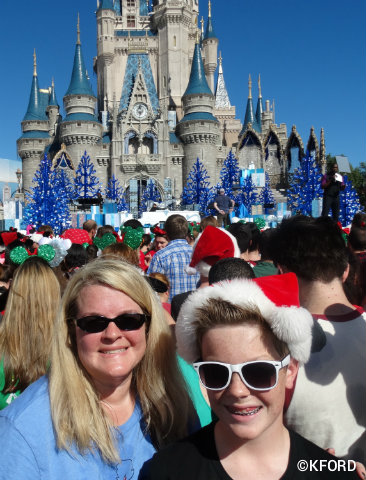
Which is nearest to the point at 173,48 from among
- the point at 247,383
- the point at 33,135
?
the point at 33,135

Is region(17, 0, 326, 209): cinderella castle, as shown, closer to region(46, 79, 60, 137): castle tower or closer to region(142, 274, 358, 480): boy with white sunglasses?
region(46, 79, 60, 137): castle tower

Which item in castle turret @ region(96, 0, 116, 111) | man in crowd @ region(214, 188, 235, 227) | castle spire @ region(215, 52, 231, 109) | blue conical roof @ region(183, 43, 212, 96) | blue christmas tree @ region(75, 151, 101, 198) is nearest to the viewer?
man in crowd @ region(214, 188, 235, 227)

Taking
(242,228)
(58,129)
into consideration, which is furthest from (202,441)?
(58,129)

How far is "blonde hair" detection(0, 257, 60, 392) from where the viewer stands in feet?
7.61

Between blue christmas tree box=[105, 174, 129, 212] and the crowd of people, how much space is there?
122ft

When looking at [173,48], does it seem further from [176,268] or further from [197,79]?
[176,268]

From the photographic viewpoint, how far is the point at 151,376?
1.84m

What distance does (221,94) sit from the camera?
199 ft

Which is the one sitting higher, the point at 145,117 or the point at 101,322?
the point at 145,117

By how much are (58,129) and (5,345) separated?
50.8 metres

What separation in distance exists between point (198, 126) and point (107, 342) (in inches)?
1786

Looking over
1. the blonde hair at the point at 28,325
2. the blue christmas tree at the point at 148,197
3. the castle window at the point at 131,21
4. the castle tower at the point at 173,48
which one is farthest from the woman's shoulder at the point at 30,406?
the castle window at the point at 131,21

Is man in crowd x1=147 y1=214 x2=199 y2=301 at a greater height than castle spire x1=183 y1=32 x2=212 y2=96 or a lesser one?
lesser

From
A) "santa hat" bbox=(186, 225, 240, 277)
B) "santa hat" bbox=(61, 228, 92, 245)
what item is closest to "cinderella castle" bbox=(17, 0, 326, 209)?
"santa hat" bbox=(61, 228, 92, 245)
